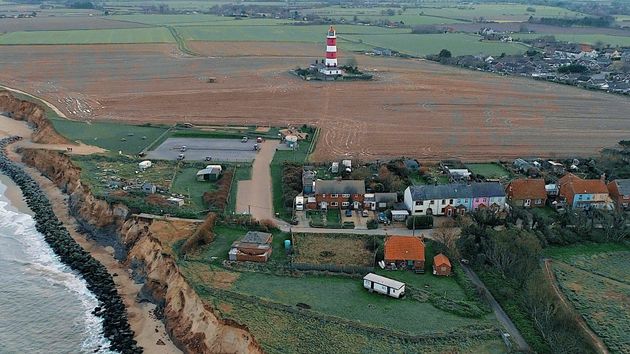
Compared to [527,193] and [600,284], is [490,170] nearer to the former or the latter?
[527,193]

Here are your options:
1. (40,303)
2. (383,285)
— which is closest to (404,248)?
(383,285)

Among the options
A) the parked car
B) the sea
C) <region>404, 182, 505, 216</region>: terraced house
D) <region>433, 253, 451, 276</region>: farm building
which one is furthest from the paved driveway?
<region>433, 253, 451, 276</region>: farm building

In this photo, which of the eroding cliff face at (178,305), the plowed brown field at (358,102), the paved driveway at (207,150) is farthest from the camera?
the plowed brown field at (358,102)

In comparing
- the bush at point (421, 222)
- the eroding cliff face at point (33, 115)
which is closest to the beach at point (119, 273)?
the eroding cliff face at point (33, 115)

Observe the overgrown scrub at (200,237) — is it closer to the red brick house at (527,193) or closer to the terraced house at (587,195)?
the red brick house at (527,193)

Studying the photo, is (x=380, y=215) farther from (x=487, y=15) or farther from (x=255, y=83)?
(x=487, y=15)

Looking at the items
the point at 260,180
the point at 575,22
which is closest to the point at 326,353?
the point at 260,180
